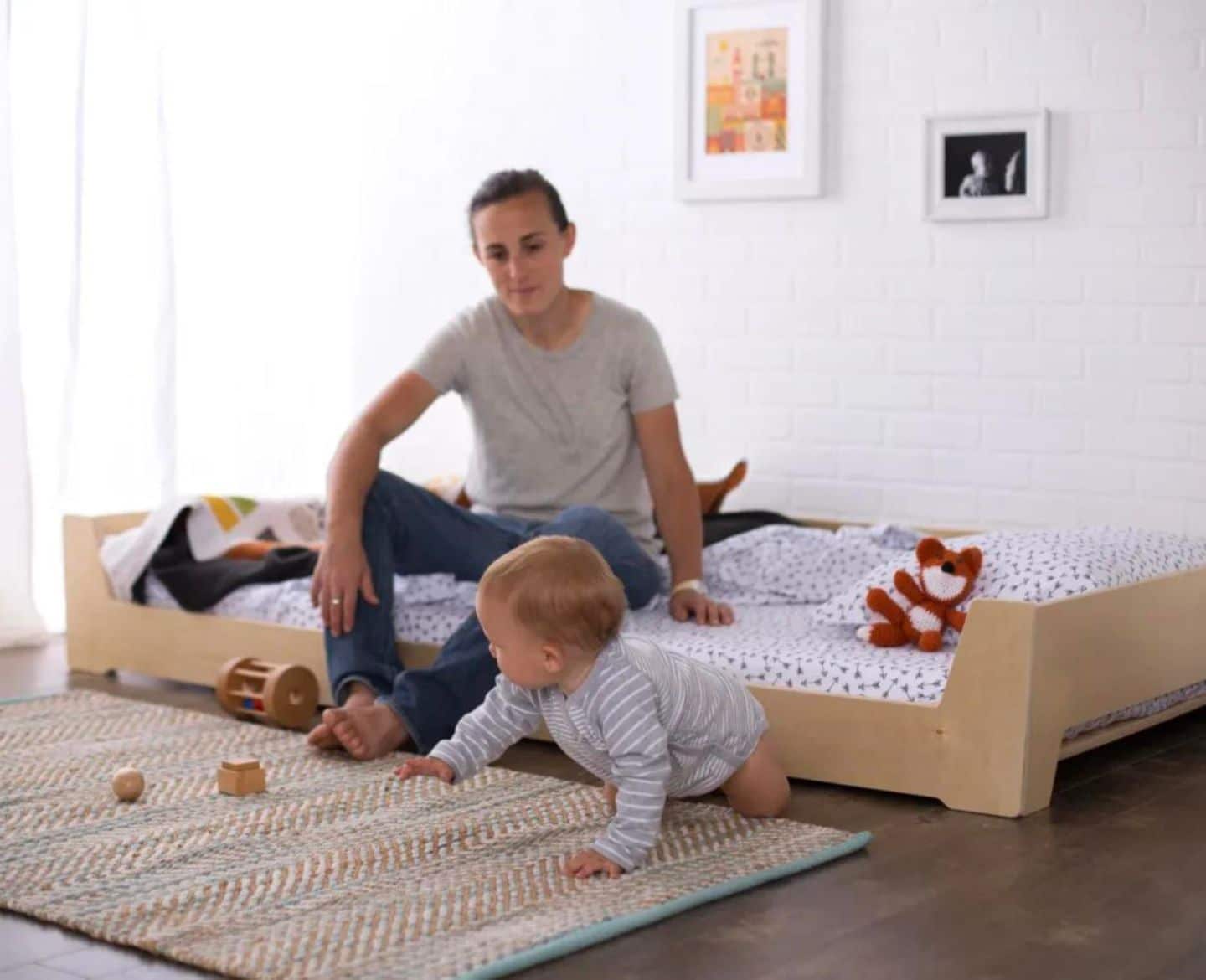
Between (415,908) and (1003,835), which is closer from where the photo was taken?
(415,908)

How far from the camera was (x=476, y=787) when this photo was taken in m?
2.77

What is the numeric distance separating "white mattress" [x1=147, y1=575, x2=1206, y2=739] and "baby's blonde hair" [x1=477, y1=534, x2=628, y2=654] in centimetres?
69

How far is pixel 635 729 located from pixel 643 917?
0.27 m

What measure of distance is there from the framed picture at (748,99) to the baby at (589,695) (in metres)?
2.20

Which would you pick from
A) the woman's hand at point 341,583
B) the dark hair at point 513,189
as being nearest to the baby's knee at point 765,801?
the woman's hand at point 341,583

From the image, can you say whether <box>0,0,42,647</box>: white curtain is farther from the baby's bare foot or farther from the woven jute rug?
the baby's bare foot

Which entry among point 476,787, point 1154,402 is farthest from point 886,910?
point 1154,402

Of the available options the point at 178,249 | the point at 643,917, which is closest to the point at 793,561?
the point at 643,917

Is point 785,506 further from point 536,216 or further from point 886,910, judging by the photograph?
point 886,910

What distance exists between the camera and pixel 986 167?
162 inches

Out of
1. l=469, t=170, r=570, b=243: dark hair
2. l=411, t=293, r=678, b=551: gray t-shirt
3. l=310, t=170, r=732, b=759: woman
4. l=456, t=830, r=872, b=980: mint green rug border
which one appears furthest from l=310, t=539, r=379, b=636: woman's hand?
l=456, t=830, r=872, b=980: mint green rug border

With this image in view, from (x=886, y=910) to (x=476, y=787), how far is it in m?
0.81

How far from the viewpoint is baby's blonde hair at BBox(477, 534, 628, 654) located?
2248mm

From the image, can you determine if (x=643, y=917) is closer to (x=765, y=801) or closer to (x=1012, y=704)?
(x=765, y=801)
